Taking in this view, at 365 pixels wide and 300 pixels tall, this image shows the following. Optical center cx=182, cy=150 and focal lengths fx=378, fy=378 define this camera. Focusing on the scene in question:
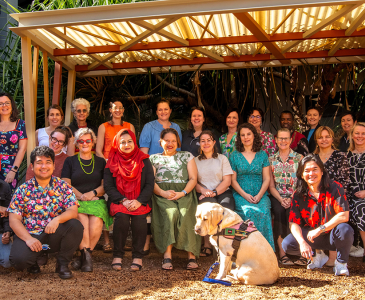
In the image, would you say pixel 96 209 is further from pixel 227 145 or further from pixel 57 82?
pixel 57 82

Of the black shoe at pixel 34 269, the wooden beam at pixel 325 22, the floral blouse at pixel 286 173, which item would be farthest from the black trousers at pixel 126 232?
the wooden beam at pixel 325 22

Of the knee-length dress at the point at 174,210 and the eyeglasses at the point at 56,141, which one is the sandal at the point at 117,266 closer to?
the knee-length dress at the point at 174,210

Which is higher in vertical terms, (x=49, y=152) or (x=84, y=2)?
(x=84, y=2)

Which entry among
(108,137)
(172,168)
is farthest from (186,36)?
(172,168)

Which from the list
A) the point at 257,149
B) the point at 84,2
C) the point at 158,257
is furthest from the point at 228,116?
the point at 84,2

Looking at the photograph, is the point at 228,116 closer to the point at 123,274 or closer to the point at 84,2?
the point at 123,274

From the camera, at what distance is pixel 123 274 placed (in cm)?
381

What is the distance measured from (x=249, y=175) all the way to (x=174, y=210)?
3.49 ft

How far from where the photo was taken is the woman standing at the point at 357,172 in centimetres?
422

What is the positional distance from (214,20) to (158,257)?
3112mm

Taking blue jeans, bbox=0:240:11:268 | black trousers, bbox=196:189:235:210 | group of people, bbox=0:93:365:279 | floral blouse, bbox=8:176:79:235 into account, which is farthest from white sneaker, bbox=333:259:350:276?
blue jeans, bbox=0:240:11:268

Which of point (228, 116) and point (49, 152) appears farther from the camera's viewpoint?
point (228, 116)

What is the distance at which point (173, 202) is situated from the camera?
14.3 ft

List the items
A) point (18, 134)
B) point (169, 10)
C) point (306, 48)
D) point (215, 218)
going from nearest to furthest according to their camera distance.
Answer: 1. point (215, 218)
2. point (169, 10)
3. point (18, 134)
4. point (306, 48)
